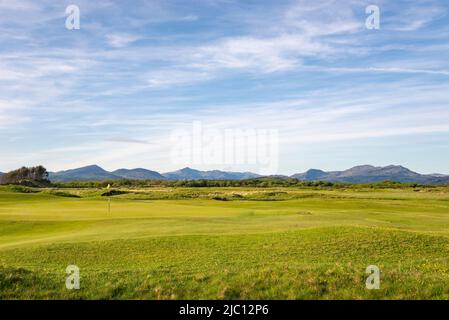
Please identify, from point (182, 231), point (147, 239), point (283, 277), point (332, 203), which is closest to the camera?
point (283, 277)

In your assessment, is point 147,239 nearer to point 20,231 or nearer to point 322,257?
point 322,257

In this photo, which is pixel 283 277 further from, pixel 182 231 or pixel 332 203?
pixel 332 203

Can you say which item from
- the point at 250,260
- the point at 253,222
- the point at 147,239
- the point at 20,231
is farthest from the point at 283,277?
the point at 20,231
